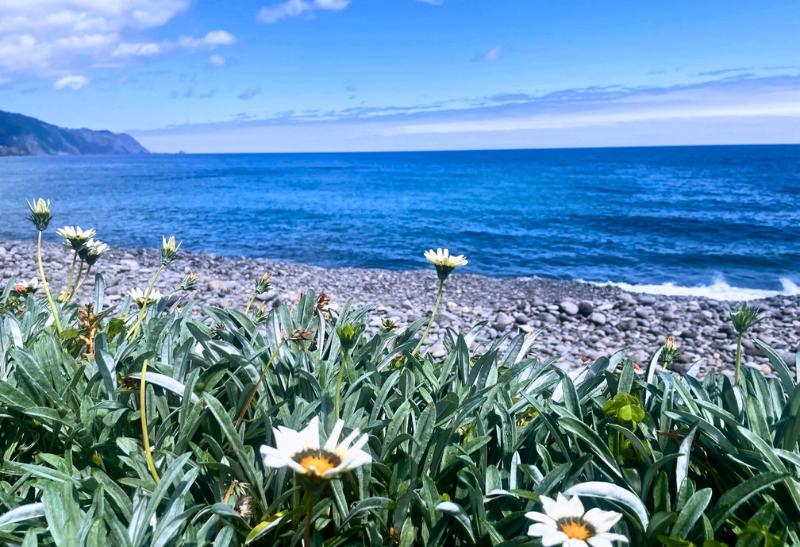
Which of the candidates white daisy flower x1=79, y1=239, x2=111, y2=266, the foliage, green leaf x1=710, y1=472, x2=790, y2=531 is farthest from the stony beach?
green leaf x1=710, y1=472, x2=790, y2=531

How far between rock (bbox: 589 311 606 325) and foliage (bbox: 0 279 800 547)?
5.39 meters

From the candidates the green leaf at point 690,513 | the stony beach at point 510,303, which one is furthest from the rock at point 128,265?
the green leaf at point 690,513

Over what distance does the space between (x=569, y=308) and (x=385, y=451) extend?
6287 mm

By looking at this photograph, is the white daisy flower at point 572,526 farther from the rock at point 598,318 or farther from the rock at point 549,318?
the rock at point 598,318

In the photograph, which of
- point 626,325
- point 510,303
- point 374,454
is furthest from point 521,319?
point 374,454

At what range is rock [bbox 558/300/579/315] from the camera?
7.43m

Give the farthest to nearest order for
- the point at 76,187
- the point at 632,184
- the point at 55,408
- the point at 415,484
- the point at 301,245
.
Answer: the point at 632,184 < the point at 76,187 < the point at 301,245 < the point at 55,408 < the point at 415,484

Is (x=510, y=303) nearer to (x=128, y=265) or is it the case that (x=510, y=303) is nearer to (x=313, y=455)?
(x=128, y=265)

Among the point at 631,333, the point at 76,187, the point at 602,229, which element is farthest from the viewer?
the point at 76,187

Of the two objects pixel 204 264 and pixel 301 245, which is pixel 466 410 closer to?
pixel 204 264

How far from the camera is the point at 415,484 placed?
1.47m

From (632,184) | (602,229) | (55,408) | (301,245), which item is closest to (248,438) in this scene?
(55,408)

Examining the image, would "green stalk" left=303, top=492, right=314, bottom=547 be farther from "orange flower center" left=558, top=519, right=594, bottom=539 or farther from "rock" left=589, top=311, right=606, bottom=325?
"rock" left=589, top=311, right=606, bottom=325

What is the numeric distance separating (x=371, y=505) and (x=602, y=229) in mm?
18740
